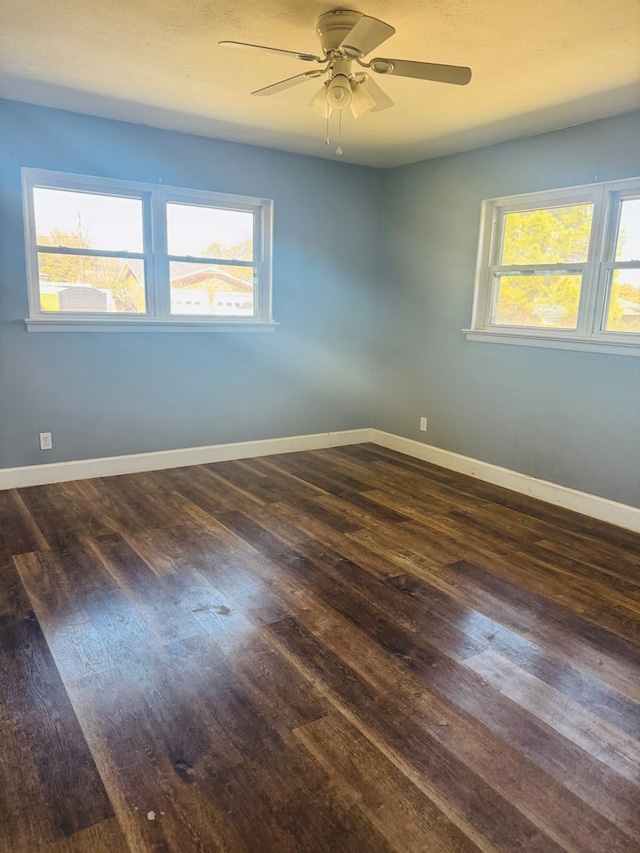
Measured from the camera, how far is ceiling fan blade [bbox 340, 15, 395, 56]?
2148mm

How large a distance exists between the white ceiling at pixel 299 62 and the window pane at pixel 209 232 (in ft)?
1.99

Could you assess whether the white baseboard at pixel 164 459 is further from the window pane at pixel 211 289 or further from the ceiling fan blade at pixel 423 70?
the ceiling fan blade at pixel 423 70

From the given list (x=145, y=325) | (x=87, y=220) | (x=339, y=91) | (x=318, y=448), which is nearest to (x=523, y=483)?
(x=318, y=448)

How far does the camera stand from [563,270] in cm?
394

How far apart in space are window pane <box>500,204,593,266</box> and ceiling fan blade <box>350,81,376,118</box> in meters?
1.82

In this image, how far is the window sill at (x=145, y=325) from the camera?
156 inches

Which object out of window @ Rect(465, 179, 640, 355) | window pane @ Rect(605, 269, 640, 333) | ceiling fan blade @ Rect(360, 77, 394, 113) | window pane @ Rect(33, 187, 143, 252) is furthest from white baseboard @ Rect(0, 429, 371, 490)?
ceiling fan blade @ Rect(360, 77, 394, 113)

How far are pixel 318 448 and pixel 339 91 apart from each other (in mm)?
3321

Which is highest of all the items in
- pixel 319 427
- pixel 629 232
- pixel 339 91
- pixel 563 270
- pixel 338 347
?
pixel 339 91

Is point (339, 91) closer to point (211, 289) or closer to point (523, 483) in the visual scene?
point (211, 289)

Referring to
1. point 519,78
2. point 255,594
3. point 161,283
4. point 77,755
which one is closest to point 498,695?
point 255,594

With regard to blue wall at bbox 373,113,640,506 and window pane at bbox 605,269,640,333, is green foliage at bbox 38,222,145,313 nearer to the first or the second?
blue wall at bbox 373,113,640,506

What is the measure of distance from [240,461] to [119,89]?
111 inches

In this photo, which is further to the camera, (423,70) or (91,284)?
(91,284)
